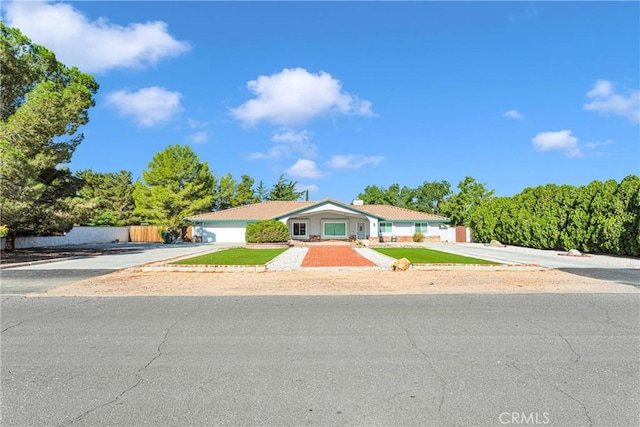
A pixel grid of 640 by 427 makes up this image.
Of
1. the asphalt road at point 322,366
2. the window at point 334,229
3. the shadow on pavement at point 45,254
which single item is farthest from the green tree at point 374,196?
the asphalt road at point 322,366

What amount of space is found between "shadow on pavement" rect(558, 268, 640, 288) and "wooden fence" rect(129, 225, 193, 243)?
35.0m

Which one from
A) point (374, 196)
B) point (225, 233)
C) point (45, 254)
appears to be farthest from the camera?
point (374, 196)

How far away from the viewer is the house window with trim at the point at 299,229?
37.4 metres

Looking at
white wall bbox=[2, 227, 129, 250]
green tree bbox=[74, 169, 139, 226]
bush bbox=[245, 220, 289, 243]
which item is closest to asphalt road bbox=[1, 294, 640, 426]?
bush bbox=[245, 220, 289, 243]

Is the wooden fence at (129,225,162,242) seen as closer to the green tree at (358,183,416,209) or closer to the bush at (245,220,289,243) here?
the bush at (245,220,289,243)

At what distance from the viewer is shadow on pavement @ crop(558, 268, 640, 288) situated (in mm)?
11441

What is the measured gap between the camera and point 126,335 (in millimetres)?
5738

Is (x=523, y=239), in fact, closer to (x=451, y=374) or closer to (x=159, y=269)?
(x=159, y=269)

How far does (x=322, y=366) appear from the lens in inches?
173

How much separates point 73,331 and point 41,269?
1113 centimetres

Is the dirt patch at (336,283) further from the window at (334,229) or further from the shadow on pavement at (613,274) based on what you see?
the window at (334,229)

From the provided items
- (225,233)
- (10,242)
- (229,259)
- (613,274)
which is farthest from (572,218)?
(10,242)

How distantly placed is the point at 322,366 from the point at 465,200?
4587cm

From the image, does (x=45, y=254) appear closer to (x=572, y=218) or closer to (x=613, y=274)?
(x=613, y=274)
